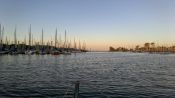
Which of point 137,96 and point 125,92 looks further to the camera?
point 125,92

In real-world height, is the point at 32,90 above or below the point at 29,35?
below

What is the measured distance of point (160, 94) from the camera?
28.0 meters

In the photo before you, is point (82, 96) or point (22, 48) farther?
point (22, 48)

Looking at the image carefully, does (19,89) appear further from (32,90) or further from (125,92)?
(125,92)

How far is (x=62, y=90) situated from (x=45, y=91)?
1.99m

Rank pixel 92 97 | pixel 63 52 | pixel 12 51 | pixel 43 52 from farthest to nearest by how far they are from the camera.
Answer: pixel 63 52 < pixel 43 52 < pixel 12 51 < pixel 92 97

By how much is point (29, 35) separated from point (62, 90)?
438ft

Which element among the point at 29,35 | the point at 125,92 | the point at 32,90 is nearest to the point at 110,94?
the point at 125,92

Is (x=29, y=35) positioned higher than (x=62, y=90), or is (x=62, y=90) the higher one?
(x=29, y=35)

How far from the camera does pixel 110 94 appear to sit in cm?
2742

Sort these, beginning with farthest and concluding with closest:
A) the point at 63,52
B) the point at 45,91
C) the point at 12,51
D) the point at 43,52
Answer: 1. the point at 63,52
2. the point at 43,52
3. the point at 12,51
4. the point at 45,91

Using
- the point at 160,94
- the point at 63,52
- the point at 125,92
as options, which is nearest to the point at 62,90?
the point at 125,92

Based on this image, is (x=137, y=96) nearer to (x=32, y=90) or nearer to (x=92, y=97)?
(x=92, y=97)

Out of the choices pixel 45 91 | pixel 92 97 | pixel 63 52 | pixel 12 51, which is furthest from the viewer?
pixel 63 52
